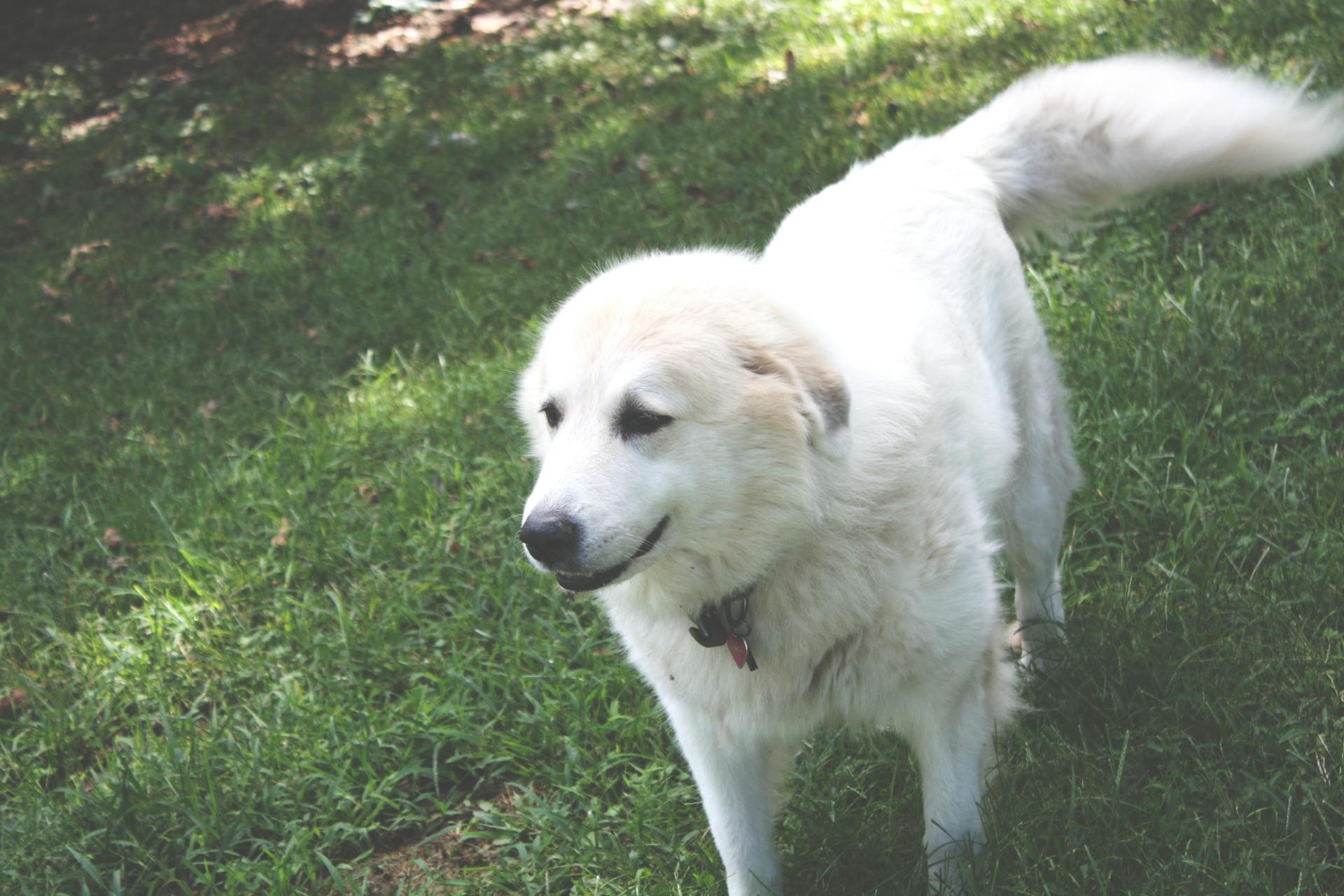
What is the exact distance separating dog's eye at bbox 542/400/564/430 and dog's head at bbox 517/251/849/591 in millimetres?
63

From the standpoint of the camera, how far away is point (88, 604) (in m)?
4.14

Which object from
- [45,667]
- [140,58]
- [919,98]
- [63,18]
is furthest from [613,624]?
[63,18]

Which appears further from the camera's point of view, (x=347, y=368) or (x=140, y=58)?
(x=140, y=58)

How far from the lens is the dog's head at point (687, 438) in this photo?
2127 mm

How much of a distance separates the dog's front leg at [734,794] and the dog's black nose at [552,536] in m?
0.60

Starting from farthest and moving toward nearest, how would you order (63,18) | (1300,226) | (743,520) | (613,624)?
1. (63,18)
2. (1300,226)
3. (613,624)
4. (743,520)

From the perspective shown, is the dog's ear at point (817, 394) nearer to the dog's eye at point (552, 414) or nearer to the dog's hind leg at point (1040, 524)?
the dog's eye at point (552, 414)

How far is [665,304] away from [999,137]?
5.52ft

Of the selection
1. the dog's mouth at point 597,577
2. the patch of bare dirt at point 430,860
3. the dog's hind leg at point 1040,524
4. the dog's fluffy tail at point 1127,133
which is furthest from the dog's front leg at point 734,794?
the dog's fluffy tail at point 1127,133

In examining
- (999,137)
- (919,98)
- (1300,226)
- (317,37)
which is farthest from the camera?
(317,37)

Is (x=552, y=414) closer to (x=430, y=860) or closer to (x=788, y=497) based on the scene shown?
(x=788, y=497)

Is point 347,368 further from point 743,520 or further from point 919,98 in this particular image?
point 743,520

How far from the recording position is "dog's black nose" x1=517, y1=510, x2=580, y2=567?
2.03m

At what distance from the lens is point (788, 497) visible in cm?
221
